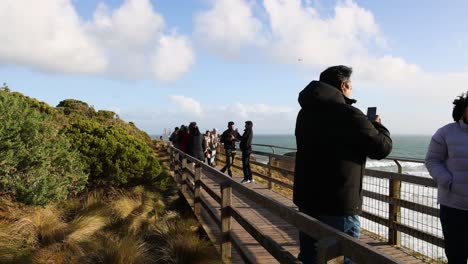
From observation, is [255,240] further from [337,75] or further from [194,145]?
[194,145]

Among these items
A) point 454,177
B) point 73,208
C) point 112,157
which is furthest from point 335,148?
point 112,157

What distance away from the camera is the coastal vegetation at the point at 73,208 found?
17.3 feet

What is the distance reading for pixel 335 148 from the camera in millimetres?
2701

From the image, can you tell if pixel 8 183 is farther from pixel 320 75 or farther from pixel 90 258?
pixel 320 75

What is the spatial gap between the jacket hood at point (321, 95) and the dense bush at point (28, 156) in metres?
5.23

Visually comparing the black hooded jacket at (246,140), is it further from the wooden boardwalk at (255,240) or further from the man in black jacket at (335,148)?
the man in black jacket at (335,148)

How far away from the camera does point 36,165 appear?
282 inches

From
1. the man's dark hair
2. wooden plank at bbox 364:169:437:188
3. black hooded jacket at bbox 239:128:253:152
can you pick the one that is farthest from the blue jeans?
black hooded jacket at bbox 239:128:253:152

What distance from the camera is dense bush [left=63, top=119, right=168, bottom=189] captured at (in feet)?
33.1

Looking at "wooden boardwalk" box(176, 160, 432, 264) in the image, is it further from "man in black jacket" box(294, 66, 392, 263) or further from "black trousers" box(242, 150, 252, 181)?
"black trousers" box(242, 150, 252, 181)

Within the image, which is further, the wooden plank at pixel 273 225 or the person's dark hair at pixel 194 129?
the person's dark hair at pixel 194 129

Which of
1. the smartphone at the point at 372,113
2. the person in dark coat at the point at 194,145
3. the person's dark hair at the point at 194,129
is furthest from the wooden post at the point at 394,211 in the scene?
the person's dark hair at the point at 194,129

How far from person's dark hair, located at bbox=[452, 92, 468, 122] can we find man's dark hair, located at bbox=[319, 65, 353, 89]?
1178 millimetres

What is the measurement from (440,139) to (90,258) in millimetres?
3954
